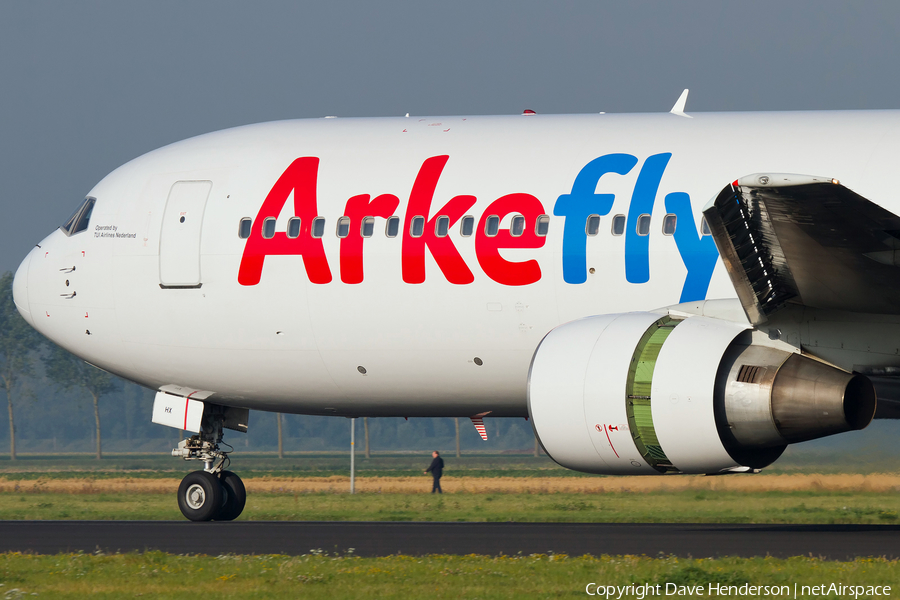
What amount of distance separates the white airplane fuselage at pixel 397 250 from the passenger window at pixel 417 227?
2.7 inches

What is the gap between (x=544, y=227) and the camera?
15.2m

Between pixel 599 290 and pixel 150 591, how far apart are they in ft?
20.7

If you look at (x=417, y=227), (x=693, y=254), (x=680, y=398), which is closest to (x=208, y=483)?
(x=417, y=227)

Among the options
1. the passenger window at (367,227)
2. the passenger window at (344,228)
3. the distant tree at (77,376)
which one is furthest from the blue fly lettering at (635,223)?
the distant tree at (77,376)

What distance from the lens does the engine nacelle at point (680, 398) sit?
41.4 ft

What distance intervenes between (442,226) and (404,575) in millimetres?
5488

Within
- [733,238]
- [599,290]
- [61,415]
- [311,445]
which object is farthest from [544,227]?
[61,415]

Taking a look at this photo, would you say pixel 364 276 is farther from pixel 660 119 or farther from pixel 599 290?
pixel 660 119

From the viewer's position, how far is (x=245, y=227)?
55.6 feet

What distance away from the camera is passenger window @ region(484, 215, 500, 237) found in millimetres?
Result: 15445

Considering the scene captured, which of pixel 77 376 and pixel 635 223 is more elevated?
pixel 77 376

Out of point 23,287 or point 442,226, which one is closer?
point 442,226

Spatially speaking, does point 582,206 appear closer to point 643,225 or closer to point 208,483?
point 643,225

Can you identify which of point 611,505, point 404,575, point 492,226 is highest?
point 492,226
